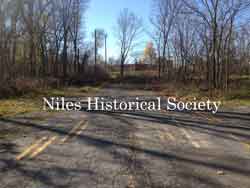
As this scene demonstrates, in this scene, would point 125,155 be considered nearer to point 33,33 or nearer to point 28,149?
point 28,149

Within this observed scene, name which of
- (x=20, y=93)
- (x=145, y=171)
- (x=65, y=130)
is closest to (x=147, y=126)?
(x=65, y=130)

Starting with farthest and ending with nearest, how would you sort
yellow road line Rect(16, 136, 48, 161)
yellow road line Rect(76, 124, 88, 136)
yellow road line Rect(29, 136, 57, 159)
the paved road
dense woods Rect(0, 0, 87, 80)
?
dense woods Rect(0, 0, 87, 80), yellow road line Rect(76, 124, 88, 136), yellow road line Rect(29, 136, 57, 159), yellow road line Rect(16, 136, 48, 161), the paved road

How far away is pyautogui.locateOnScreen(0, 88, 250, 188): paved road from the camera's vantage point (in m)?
4.17

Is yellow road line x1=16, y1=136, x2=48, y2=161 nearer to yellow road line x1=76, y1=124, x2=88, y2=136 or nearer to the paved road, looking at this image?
the paved road

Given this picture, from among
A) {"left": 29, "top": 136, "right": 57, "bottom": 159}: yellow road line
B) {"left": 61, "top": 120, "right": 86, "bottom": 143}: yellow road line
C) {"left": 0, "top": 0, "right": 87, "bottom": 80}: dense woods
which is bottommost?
{"left": 29, "top": 136, "right": 57, "bottom": 159}: yellow road line

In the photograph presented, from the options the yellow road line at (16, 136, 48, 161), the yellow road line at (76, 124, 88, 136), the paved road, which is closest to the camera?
the paved road

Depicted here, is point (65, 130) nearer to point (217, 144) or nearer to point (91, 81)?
point (217, 144)

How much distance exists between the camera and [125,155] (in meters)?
5.53

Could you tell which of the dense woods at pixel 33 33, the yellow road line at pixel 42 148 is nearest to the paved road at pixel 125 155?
the yellow road line at pixel 42 148

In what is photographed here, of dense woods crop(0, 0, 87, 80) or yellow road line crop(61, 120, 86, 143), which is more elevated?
dense woods crop(0, 0, 87, 80)

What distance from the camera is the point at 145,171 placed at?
4570mm

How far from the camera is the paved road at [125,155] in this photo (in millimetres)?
4168

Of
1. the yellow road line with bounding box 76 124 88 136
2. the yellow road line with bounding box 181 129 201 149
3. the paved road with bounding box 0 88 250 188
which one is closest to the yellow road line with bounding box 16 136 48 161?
the paved road with bounding box 0 88 250 188

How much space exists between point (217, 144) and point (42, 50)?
112ft
